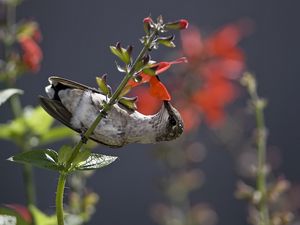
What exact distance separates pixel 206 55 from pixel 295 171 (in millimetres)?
2142

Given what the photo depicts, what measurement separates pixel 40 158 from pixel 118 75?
109 inches

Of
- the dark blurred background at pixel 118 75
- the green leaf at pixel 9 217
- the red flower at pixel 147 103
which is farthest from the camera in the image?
the dark blurred background at pixel 118 75

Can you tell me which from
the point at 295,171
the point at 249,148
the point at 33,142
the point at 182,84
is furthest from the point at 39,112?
the point at 295,171

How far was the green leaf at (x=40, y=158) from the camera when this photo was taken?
32.7 inches

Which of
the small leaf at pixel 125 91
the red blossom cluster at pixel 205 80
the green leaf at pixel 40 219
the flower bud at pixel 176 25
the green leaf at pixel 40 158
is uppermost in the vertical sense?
the red blossom cluster at pixel 205 80

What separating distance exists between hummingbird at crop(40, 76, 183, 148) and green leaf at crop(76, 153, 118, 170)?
0.06ft

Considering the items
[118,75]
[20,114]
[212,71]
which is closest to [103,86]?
[20,114]

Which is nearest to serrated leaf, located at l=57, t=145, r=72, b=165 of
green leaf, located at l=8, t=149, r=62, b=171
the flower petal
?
green leaf, located at l=8, t=149, r=62, b=171

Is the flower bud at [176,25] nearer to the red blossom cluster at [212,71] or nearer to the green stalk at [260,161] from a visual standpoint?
the green stalk at [260,161]

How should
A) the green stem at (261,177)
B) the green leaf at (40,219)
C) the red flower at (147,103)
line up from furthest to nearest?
the red flower at (147,103)
the green stem at (261,177)
the green leaf at (40,219)

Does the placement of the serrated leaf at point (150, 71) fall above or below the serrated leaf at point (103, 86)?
above

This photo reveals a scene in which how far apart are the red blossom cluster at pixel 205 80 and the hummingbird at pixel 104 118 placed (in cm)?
99

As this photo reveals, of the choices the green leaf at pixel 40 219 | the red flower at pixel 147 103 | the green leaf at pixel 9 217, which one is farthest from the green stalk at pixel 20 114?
the red flower at pixel 147 103

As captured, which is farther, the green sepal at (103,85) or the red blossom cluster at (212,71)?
the red blossom cluster at (212,71)
